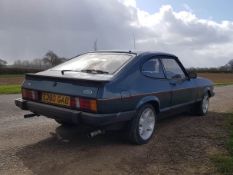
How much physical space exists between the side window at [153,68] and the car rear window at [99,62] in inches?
12.5

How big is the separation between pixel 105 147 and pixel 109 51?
1.83 metres

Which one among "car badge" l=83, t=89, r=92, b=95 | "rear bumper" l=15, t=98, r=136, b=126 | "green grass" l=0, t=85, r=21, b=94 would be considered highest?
"car badge" l=83, t=89, r=92, b=95

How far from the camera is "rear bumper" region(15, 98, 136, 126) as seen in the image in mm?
4672

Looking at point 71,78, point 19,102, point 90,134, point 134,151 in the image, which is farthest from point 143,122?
point 19,102

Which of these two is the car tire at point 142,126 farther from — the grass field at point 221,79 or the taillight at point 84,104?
the grass field at point 221,79

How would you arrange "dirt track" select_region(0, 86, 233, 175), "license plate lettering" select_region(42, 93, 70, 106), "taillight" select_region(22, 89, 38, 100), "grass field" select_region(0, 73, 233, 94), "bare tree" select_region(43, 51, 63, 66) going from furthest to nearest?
"bare tree" select_region(43, 51, 63, 66), "grass field" select_region(0, 73, 233, 94), "taillight" select_region(22, 89, 38, 100), "license plate lettering" select_region(42, 93, 70, 106), "dirt track" select_region(0, 86, 233, 175)

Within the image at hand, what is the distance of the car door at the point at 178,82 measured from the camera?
6.46 m

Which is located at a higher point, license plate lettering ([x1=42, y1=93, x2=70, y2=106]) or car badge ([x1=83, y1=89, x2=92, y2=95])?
car badge ([x1=83, y1=89, x2=92, y2=95])

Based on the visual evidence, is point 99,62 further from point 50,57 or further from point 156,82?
point 50,57

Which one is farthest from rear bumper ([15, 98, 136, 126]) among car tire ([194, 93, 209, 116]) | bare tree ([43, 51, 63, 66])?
bare tree ([43, 51, 63, 66])

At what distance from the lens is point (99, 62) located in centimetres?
570

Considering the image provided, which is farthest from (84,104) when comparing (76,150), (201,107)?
(201,107)

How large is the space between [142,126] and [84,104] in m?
1.25

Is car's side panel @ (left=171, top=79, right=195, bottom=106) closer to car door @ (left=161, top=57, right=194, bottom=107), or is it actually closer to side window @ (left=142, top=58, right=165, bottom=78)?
car door @ (left=161, top=57, right=194, bottom=107)
